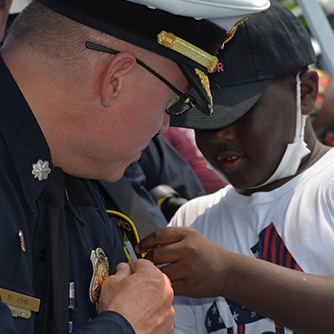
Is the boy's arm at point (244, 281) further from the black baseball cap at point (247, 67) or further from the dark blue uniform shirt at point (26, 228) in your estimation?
the black baseball cap at point (247, 67)

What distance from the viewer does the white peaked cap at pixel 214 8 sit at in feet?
4.02

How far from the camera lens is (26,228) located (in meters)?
1.18

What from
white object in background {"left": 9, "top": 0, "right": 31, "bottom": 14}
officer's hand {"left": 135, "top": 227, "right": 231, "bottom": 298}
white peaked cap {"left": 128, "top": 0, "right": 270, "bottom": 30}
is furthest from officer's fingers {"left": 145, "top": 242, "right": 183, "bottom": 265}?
white object in background {"left": 9, "top": 0, "right": 31, "bottom": 14}

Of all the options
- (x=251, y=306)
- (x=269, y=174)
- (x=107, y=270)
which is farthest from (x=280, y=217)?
(x=107, y=270)

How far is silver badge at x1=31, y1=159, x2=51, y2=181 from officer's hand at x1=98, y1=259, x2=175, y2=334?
0.35 metres

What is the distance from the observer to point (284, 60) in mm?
1846

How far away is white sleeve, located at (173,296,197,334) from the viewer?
2.02 m

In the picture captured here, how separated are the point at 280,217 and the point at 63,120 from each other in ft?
3.36

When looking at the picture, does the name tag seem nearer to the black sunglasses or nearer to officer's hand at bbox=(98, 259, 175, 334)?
officer's hand at bbox=(98, 259, 175, 334)

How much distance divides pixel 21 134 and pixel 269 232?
110cm

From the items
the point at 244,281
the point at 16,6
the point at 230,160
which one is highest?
the point at 16,6

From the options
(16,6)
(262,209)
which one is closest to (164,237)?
(262,209)

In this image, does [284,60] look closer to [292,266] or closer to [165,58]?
[165,58]

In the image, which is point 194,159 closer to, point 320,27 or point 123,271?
point 320,27
